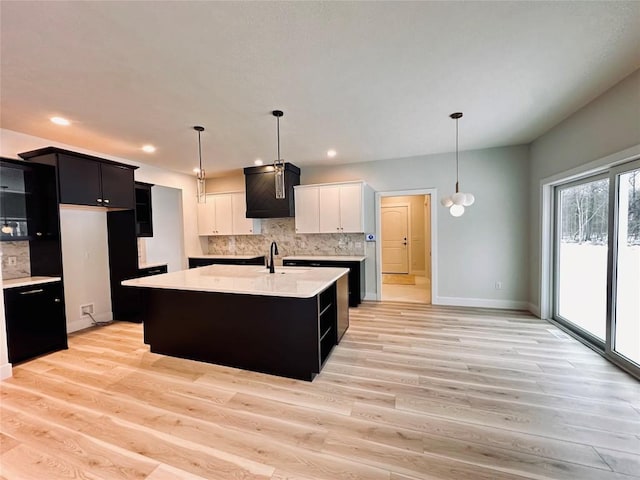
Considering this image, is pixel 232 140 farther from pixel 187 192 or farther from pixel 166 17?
pixel 187 192

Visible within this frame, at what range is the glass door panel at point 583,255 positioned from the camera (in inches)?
115

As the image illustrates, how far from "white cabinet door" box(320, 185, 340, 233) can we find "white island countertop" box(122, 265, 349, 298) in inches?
67.2

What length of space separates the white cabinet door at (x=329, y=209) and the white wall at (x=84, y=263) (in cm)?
349

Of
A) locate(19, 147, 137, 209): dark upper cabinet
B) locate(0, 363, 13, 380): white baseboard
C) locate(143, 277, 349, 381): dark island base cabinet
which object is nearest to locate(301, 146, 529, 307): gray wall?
locate(143, 277, 349, 381): dark island base cabinet

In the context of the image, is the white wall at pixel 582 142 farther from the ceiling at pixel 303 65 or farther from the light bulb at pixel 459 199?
the light bulb at pixel 459 199

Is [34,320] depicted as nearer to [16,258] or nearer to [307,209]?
[16,258]

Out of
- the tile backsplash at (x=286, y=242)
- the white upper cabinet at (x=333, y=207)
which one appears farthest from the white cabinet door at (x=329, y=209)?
the tile backsplash at (x=286, y=242)

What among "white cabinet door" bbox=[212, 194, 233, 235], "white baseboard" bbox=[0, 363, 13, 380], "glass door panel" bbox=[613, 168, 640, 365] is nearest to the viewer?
"glass door panel" bbox=[613, 168, 640, 365]

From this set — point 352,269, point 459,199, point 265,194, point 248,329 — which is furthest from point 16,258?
point 459,199

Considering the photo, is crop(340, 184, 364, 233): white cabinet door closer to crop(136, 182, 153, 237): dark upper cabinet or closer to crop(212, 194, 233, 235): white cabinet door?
crop(212, 194, 233, 235): white cabinet door

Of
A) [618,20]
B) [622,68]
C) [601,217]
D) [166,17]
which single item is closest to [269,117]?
[166,17]

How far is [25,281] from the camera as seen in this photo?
2.95 metres

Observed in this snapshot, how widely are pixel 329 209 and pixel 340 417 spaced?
136 inches

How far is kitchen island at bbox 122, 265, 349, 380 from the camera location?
2.42 meters
